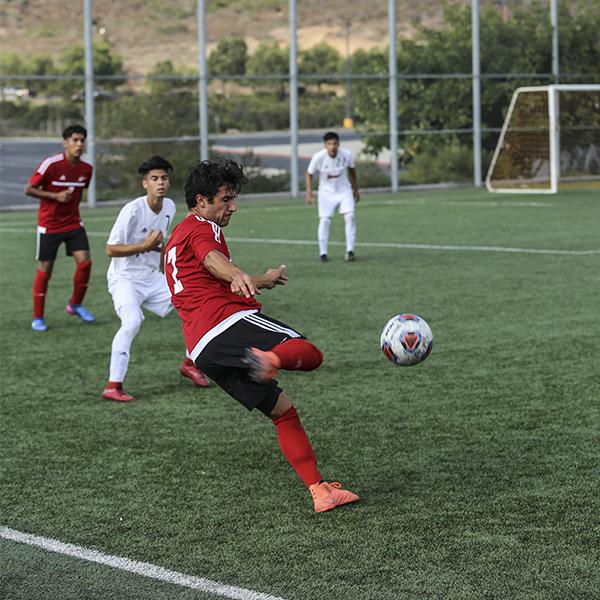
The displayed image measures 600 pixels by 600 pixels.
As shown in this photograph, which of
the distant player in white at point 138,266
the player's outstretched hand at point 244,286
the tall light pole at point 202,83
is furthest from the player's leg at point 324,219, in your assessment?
the tall light pole at point 202,83

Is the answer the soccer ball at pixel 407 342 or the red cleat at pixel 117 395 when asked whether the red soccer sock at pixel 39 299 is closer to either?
the red cleat at pixel 117 395

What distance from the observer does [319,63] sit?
3544cm

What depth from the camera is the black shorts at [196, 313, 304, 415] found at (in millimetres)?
5867

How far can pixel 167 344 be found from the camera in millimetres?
11352

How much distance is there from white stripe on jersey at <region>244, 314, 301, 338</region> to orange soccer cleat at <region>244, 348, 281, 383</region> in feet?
0.76

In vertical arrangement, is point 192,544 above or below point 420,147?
below

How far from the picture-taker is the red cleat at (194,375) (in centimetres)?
938

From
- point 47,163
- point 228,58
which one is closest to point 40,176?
point 47,163

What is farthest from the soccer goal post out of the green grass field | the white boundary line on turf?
the white boundary line on turf

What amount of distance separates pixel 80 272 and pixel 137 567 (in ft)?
25.1

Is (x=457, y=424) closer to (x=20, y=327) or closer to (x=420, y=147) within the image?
(x=20, y=327)

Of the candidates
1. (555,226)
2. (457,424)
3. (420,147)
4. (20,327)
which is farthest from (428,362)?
(420,147)

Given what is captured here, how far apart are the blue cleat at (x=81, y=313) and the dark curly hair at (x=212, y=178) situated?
690cm

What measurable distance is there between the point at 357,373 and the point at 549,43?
3035 cm
